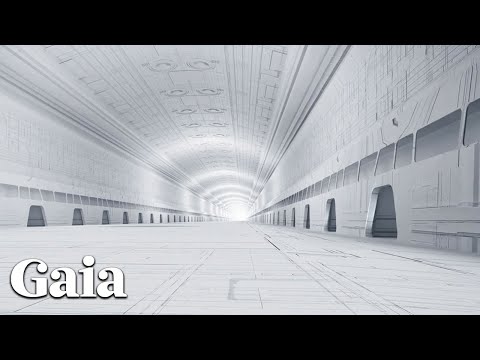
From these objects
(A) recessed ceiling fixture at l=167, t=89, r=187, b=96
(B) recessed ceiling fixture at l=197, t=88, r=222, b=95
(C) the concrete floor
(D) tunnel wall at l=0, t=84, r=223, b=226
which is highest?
(B) recessed ceiling fixture at l=197, t=88, r=222, b=95

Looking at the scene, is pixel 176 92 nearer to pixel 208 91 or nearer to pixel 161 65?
pixel 208 91

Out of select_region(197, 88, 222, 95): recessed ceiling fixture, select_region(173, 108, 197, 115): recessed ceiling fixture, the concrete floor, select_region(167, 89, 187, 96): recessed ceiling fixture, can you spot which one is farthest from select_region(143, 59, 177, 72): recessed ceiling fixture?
the concrete floor

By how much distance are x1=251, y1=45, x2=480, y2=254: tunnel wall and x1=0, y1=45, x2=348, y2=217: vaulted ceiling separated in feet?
5.53

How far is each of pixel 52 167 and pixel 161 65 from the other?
735cm

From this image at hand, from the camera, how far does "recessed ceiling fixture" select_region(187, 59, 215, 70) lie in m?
15.2

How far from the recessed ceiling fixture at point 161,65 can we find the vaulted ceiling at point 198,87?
0.12 ft

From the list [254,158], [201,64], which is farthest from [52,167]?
[254,158]

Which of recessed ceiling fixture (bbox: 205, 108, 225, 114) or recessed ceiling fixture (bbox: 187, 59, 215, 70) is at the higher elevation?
recessed ceiling fixture (bbox: 187, 59, 215, 70)

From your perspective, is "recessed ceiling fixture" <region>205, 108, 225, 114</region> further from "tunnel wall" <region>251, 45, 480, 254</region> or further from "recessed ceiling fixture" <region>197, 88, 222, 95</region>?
"tunnel wall" <region>251, 45, 480, 254</region>

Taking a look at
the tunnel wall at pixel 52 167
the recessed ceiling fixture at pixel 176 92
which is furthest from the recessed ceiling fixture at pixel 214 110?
the tunnel wall at pixel 52 167

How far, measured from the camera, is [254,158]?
113ft
